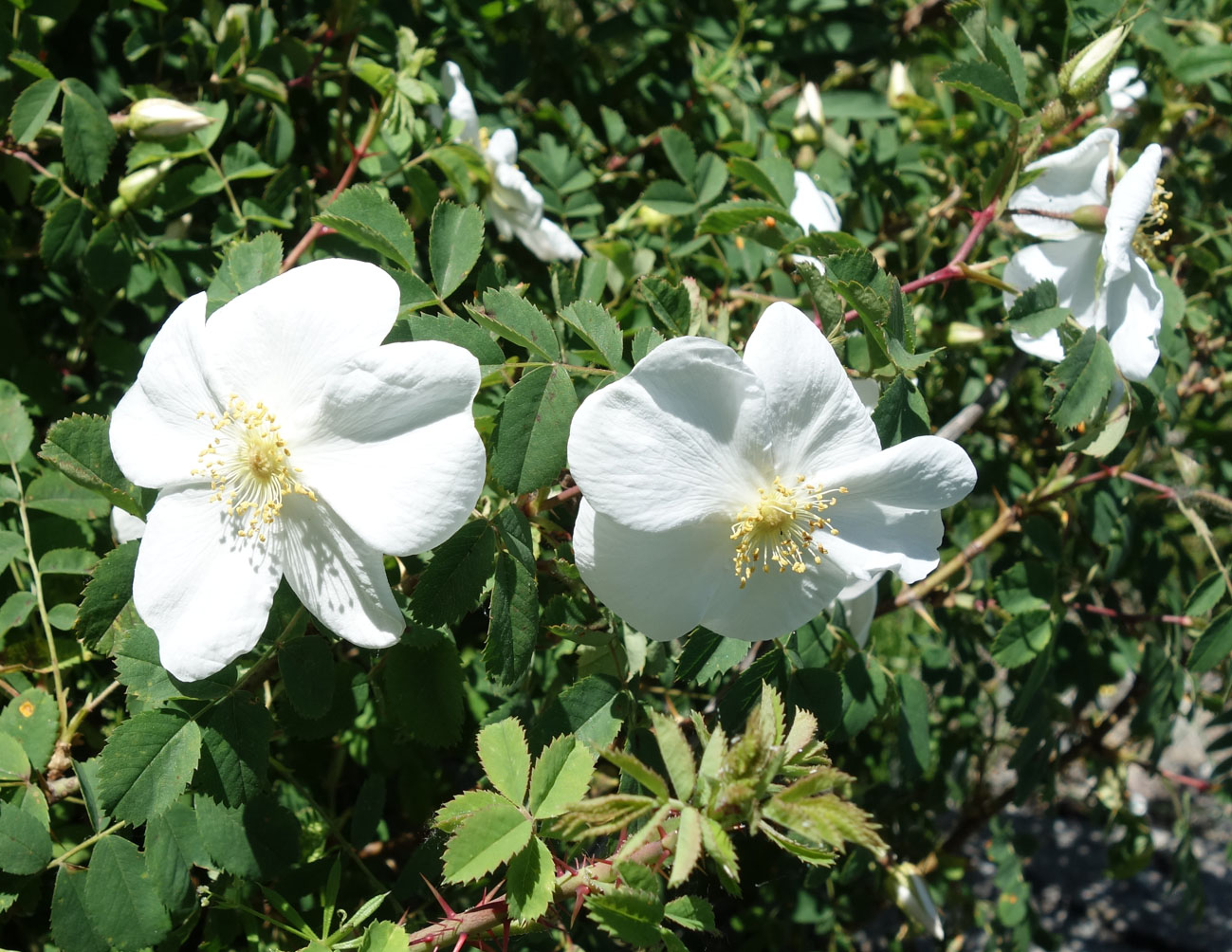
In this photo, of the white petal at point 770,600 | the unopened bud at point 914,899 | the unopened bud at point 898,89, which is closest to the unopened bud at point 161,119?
the white petal at point 770,600

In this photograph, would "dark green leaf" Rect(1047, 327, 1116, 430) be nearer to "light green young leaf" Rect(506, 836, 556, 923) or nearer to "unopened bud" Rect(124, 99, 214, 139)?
"light green young leaf" Rect(506, 836, 556, 923)

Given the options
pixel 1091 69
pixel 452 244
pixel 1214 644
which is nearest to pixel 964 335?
pixel 1091 69

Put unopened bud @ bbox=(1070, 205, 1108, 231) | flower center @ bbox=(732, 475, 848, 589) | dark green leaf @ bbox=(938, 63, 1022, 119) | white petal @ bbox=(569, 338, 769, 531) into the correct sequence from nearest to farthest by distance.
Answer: white petal @ bbox=(569, 338, 769, 531)
flower center @ bbox=(732, 475, 848, 589)
dark green leaf @ bbox=(938, 63, 1022, 119)
unopened bud @ bbox=(1070, 205, 1108, 231)

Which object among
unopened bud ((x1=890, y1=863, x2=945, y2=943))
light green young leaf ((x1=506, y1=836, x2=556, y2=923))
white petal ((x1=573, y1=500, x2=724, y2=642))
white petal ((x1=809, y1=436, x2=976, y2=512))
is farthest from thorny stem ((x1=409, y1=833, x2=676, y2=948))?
unopened bud ((x1=890, y1=863, x2=945, y2=943))

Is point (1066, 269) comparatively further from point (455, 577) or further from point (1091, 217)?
point (455, 577)

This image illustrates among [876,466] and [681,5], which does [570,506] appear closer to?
[876,466]

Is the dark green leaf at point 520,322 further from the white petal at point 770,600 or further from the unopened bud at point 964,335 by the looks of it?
the unopened bud at point 964,335

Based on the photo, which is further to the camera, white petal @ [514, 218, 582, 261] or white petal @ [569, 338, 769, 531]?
white petal @ [514, 218, 582, 261]
